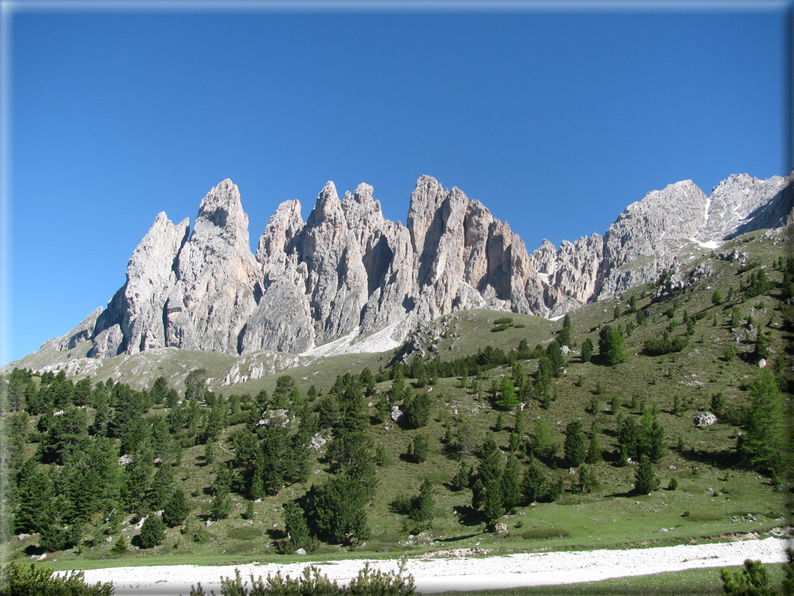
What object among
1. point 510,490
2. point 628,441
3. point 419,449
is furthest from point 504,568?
point 628,441

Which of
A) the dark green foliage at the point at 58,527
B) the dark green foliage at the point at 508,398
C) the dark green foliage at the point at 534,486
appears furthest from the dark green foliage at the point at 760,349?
the dark green foliage at the point at 58,527

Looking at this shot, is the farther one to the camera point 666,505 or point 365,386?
point 365,386

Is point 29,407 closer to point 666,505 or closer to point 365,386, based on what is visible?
point 365,386

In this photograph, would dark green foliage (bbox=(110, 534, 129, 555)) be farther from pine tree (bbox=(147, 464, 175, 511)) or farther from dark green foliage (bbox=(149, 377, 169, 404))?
dark green foliage (bbox=(149, 377, 169, 404))

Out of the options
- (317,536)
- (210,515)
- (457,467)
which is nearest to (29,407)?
(210,515)

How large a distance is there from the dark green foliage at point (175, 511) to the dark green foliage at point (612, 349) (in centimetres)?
8124

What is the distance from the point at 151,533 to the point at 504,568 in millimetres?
38848

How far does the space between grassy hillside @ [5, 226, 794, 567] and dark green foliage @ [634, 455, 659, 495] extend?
746 millimetres

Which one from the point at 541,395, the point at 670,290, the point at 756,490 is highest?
the point at 670,290

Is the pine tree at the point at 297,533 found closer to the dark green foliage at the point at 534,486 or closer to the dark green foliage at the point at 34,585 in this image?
the dark green foliage at the point at 534,486

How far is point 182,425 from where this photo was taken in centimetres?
9344

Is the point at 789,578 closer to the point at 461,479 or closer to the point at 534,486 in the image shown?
the point at 534,486

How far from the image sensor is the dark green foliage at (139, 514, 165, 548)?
5059 centimetres

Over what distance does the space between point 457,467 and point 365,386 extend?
135 ft
